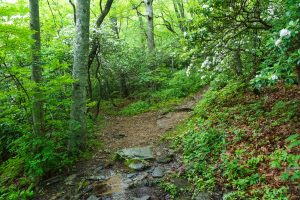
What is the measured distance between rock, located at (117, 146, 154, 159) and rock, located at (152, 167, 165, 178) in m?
0.65

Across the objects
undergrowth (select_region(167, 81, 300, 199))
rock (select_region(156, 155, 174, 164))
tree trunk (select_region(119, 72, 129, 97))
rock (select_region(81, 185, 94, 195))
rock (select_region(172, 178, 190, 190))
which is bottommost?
rock (select_region(81, 185, 94, 195))

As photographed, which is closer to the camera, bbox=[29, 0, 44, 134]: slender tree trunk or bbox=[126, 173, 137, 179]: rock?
bbox=[126, 173, 137, 179]: rock

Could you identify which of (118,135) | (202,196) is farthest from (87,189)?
(118,135)

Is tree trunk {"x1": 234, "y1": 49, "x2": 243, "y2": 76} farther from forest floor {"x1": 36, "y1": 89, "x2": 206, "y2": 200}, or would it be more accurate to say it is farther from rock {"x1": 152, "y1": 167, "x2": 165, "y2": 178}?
rock {"x1": 152, "y1": 167, "x2": 165, "y2": 178}

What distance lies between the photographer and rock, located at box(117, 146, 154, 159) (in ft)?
21.5

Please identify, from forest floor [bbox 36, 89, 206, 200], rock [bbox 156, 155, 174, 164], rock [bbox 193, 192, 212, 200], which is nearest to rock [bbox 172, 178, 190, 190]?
forest floor [bbox 36, 89, 206, 200]

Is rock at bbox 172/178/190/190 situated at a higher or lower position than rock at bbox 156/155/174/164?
lower

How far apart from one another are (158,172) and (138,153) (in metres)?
1.20

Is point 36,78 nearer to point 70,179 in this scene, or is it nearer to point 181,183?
point 70,179

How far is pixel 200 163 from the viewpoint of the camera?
5.38 m

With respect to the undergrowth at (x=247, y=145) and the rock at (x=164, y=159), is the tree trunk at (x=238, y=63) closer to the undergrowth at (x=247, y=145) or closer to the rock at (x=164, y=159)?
the undergrowth at (x=247, y=145)

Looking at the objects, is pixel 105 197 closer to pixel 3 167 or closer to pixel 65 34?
pixel 3 167

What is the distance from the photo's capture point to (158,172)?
18.6ft

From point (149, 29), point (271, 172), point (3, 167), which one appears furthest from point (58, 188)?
point (149, 29)
